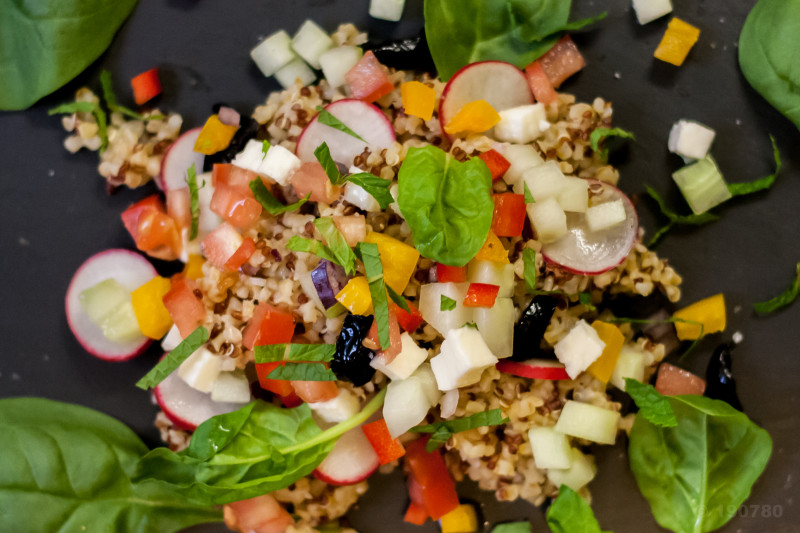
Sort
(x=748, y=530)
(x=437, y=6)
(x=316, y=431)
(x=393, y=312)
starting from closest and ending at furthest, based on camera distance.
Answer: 1. (x=393, y=312)
2. (x=316, y=431)
3. (x=437, y=6)
4. (x=748, y=530)

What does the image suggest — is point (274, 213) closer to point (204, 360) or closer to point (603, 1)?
point (204, 360)

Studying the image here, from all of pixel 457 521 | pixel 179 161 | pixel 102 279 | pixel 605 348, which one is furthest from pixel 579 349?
pixel 102 279

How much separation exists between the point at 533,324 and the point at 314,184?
1.89 feet

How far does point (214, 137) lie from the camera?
1571mm

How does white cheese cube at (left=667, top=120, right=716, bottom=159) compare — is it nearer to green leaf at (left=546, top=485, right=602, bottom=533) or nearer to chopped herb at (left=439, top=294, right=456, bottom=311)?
chopped herb at (left=439, top=294, right=456, bottom=311)

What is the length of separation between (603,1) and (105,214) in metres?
1.42

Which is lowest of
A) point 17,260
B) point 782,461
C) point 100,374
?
point 782,461

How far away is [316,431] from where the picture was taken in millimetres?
1396

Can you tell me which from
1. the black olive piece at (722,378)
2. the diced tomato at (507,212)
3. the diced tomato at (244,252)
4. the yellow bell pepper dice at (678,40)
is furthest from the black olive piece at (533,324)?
the yellow bell pepper dice at (678,40)

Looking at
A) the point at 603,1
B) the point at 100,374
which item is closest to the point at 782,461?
the point at 603,1

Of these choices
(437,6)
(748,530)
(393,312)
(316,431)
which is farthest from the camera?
(748,530)

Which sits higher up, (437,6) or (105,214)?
(437,6)

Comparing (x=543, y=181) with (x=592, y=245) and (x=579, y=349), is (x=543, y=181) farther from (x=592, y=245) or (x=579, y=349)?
(x=579, y=349)

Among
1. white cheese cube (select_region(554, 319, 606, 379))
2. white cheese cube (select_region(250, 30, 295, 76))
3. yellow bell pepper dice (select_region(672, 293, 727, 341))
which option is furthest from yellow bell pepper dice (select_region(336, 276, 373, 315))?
yellow bell pepper dice (select_region(672, 293, 727, 341))
